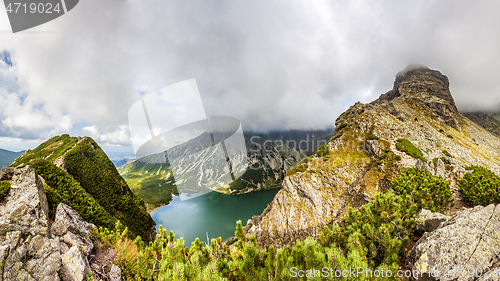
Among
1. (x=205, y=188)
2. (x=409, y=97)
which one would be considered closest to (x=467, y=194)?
(x=409, y=97)

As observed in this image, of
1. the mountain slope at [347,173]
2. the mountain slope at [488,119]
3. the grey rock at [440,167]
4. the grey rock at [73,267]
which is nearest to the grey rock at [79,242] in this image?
the grey rock at [73,267]

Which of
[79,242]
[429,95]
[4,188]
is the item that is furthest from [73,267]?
[429,95]

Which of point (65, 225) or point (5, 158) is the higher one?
point (65, 225)

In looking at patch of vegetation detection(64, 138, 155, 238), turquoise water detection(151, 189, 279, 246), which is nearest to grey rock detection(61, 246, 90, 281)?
patch of vegetation detection(64, 138, 155, 238)

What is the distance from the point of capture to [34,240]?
535 cm

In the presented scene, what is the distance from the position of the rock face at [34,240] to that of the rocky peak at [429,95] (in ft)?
324

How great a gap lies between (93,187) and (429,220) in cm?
2727

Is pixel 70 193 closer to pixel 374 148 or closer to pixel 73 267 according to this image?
pixel 73 267

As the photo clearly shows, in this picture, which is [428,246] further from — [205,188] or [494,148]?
[205,188]

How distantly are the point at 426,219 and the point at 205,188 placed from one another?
169m

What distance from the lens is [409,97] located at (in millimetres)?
76312

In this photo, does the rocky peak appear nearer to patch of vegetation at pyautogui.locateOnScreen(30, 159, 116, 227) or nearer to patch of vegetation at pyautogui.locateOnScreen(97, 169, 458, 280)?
patch of vegetation at pyautogui.locateOnScreen(97, 169, 458, 280)

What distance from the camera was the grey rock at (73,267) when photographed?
5.24 meters

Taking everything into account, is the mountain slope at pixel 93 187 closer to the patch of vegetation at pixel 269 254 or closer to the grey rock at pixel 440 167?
the patch of vegetation at pixel 269 254
